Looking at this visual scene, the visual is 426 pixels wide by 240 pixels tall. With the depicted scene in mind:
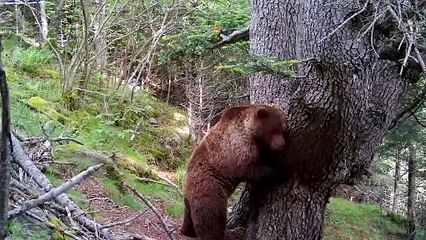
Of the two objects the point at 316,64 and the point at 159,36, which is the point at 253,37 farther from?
the point at 159,36

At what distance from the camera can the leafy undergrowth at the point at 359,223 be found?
937 centimetres

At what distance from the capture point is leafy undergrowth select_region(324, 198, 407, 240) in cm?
937

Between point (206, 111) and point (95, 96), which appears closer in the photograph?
point (95, 96)

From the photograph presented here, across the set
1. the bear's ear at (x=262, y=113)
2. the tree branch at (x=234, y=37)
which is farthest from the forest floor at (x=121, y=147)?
the tree branch at (x=234, y=37)

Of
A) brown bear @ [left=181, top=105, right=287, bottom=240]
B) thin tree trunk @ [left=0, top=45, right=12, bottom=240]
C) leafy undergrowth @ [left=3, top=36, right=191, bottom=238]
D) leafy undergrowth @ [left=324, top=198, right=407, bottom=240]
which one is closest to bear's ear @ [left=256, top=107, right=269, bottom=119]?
brown bear @ [left=181, top=105, right=287, bottom=240]

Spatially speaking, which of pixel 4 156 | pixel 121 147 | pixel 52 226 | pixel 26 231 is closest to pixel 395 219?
pixel 121 147

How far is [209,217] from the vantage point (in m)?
5.04

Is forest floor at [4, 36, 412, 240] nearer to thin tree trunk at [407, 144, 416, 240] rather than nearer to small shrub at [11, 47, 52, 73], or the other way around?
small shrub at [11, 47, 52, 73]

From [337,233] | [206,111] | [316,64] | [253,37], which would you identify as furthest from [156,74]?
[316,64]

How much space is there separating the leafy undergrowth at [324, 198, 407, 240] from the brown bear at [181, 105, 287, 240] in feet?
13.9

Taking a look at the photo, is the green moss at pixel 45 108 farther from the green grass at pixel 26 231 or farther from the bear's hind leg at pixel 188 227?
the green grass at pixel 26 231

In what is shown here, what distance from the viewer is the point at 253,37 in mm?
5414

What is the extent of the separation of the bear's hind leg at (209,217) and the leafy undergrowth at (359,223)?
13.6ft

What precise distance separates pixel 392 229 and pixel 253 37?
6902 millimetres
